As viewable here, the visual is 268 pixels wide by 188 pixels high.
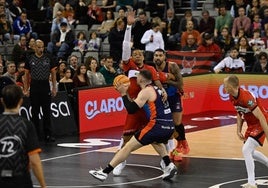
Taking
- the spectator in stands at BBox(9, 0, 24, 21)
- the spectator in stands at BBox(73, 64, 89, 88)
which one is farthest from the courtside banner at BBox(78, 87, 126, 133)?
the spectator in stands at BBox(9, 0, 24, 21)

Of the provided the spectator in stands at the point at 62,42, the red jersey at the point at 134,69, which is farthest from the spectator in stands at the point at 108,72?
the red jersey at the point at 134,69

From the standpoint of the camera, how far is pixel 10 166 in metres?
7.89

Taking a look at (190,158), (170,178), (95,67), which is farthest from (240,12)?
(170,178)

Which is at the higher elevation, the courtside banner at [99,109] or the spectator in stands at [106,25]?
the spectator in stands at [106,25]

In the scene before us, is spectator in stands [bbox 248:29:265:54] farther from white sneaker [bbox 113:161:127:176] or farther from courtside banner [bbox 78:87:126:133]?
white sneaker [bbox 113:161:127:176]

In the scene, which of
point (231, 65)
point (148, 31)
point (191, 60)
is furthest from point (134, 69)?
point (148, 31)

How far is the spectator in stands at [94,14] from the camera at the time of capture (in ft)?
90.8

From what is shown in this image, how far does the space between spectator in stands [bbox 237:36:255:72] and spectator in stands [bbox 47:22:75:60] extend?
506cm

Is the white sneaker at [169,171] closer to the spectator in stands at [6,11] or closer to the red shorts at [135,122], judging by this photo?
the red shorts at [135,122]

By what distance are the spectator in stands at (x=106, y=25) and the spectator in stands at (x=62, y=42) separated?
1242mm

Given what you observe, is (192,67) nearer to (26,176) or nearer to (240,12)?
(240,12)

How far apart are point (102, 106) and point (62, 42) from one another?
597 cm

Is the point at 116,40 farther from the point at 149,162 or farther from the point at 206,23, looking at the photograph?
the point at 149,162

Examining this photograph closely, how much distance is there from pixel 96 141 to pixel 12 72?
2.37 meters
